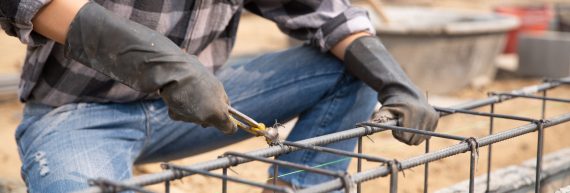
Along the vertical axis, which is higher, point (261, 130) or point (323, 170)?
point (261, 130)

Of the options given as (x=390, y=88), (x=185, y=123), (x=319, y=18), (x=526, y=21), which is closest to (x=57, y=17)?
(x=185, y=123)

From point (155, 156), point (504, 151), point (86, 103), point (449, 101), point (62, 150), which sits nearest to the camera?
point (62, 150)

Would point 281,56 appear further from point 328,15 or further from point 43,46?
point 43,46

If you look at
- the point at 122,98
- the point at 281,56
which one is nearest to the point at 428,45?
the point at 281,56

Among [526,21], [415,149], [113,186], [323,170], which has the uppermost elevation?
[526,21]

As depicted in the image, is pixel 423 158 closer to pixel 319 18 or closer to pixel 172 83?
pixel 172 83

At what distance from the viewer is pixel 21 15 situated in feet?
7.06

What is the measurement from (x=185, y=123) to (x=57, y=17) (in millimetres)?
624

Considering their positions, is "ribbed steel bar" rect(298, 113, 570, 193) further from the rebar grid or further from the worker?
the worker

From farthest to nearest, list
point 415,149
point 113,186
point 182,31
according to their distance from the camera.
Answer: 1. point 415,149
2. point 182,31
3. point 113,186

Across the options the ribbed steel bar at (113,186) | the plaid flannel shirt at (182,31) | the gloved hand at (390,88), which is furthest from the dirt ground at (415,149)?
the ribbed steel bar at (113,186)

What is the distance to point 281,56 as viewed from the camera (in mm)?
2869

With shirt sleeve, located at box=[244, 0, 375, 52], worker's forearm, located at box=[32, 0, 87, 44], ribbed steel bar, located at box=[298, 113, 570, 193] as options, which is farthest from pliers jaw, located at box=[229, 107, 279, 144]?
shirt sleeve, located at box=[244, 0, 375, 52]

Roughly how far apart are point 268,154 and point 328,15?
82cm
